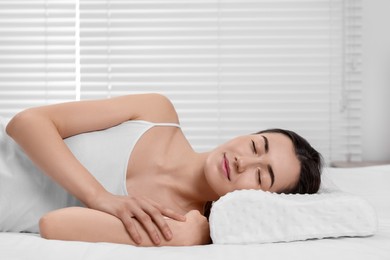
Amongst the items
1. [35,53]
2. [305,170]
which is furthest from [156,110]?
[35,53]

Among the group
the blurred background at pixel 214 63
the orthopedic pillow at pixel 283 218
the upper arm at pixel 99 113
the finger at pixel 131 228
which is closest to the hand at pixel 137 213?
the finger at pixel 131 228

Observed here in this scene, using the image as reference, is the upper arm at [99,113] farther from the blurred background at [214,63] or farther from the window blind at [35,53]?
the window blind at [35,53]

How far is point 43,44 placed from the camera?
3.80 metres

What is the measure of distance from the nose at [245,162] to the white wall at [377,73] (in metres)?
2.24

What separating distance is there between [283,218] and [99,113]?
2.14ft

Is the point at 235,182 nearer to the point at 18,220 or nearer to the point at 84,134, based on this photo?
the point at 84,134

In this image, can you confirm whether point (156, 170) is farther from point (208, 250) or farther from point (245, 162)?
point (208, 250)

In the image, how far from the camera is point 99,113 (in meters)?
1.71

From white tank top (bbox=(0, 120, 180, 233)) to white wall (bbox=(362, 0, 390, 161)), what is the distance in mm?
2242

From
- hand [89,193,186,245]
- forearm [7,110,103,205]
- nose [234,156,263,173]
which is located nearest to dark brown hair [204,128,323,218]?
nose [234,156,263,173]

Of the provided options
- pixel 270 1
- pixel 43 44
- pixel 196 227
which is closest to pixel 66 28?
pixel 43 44

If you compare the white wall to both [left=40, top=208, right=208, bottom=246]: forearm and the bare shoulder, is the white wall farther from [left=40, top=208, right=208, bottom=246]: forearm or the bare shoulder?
[left=40, top=208, right=208, bottom=246]: forearm

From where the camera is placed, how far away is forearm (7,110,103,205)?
1.48m

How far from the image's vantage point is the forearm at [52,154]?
4.85 ft
